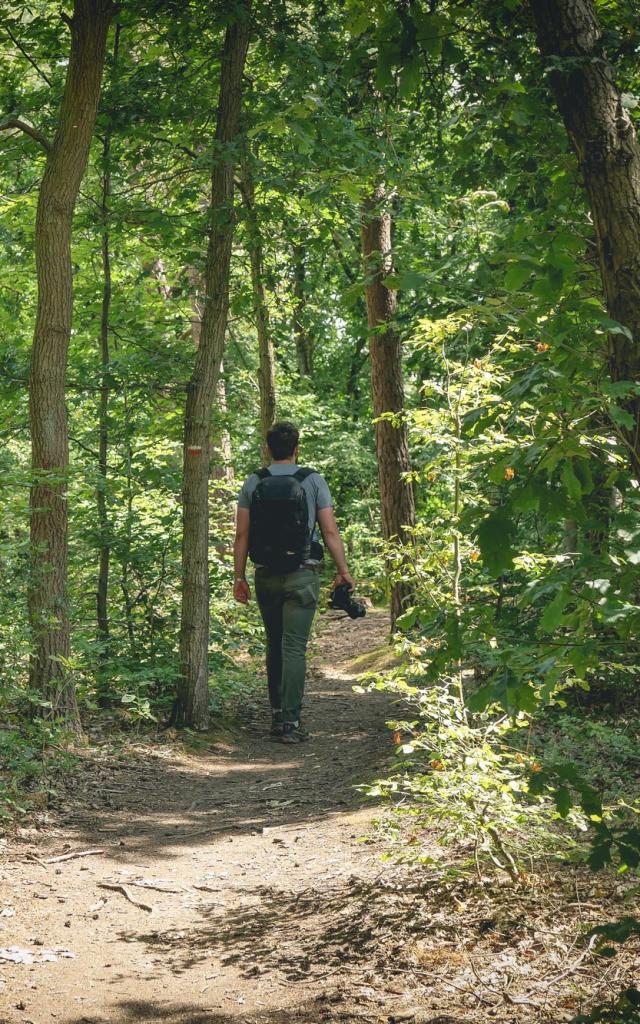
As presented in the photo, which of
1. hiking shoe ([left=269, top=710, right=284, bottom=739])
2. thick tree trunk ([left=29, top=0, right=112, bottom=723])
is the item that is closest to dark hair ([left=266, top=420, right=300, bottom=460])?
thick tree trunk ([left=29, top=0, right=112, bottom=723])

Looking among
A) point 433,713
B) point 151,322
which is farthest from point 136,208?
point 433,713

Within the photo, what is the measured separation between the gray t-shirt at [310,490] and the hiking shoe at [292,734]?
1553 millimetres

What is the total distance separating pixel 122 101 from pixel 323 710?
6.25 meters

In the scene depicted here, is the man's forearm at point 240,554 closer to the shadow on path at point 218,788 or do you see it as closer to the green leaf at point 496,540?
the shadow on path at point 218,788

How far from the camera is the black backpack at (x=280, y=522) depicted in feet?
25.4

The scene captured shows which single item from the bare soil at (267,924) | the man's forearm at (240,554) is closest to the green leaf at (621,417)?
the bare soil at (267,924)

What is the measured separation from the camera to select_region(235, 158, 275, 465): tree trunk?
853 centimetres

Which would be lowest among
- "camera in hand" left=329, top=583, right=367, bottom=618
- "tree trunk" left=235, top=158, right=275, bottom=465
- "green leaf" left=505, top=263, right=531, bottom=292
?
"camera in hand" left=329, top=583, right=367, bottom=618

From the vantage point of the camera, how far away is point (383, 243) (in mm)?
11484

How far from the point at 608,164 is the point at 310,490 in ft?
17.0

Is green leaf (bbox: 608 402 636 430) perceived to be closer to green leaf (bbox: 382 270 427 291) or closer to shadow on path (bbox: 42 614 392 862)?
green leaf (bbox: 382 270 427 291)

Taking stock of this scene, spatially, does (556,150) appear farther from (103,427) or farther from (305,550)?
(103,427)

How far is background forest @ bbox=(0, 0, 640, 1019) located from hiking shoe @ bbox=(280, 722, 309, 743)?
0.76 metres

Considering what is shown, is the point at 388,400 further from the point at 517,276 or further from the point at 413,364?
the point at 517,276
